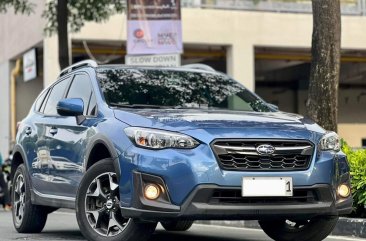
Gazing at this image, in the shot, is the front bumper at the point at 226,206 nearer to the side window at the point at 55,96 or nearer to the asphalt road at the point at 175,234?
the asphalt road at the point at 175,234

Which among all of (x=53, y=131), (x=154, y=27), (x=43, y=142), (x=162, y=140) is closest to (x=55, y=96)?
(x=43, y=142)

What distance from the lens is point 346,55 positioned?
1019 inches

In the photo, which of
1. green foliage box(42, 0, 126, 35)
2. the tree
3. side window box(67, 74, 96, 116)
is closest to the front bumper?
side window box(67, 74, 96, 116)

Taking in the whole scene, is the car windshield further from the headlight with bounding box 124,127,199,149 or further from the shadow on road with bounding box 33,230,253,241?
the shadow on road with bounding box 33,230,253,241

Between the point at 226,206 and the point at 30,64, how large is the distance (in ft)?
61.0

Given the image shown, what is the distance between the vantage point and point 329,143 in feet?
20.4

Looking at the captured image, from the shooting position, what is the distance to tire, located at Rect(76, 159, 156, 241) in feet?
19.9

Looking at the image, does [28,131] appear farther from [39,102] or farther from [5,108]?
[5,108]

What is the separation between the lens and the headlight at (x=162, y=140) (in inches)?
228

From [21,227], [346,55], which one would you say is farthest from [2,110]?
[21,227]

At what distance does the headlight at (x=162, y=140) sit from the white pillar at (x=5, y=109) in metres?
21.1

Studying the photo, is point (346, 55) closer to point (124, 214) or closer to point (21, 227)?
point (21, 227)

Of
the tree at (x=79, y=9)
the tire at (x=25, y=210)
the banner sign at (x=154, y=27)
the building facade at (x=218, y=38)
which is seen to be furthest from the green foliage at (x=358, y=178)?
the building facade at (x=218, y=38)

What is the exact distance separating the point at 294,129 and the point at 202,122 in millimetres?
736
